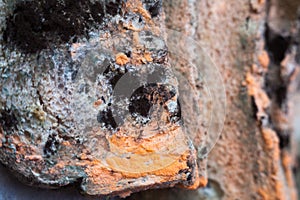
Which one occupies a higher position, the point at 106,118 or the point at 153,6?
the point at 153,6

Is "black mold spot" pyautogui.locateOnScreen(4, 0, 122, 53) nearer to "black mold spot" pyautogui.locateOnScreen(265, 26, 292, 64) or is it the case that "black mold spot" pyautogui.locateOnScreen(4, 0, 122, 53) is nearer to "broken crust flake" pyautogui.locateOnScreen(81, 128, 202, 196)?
"broken crust flake" pyautogui.locateOnScreen(81, 128, 202, 196)

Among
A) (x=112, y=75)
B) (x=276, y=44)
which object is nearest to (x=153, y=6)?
(x=112, y=75)

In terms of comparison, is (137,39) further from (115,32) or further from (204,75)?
(204,75)

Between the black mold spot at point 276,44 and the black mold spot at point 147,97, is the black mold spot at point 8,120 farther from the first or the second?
the black mold spot at point 276,44

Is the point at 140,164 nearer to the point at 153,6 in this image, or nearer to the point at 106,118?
the point at 106,118

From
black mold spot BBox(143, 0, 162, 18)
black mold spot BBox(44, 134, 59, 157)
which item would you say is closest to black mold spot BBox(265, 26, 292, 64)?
black mold spot BBox(143, 0, 162, 18)

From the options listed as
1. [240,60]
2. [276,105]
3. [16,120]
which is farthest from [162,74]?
[276,105]
